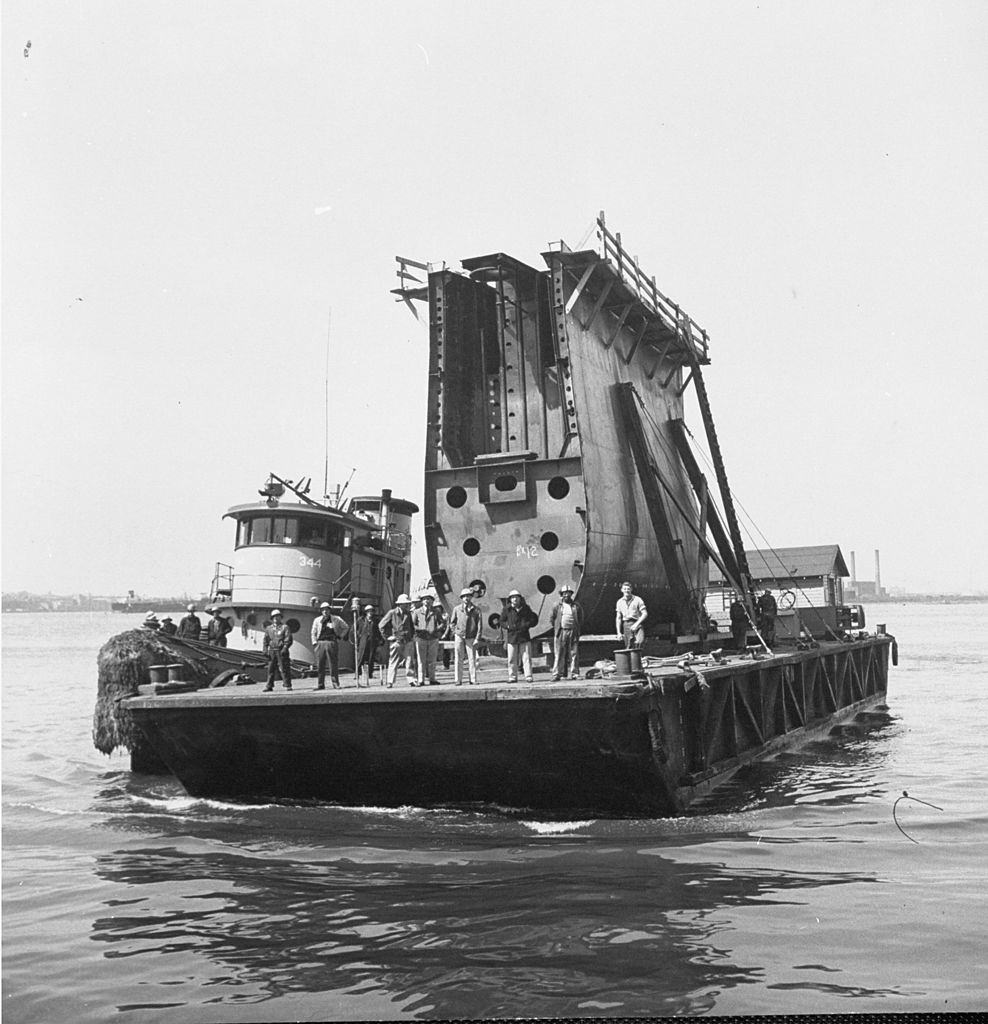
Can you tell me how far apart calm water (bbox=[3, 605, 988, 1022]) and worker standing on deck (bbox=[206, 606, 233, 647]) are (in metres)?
5.32

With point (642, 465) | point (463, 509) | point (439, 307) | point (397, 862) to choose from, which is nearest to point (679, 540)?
point (642, 465)

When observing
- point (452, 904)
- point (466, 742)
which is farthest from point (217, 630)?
point (452, 904)

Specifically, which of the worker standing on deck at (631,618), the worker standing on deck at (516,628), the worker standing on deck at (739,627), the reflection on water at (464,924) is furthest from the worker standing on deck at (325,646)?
the worker standing on deck at (739,627)

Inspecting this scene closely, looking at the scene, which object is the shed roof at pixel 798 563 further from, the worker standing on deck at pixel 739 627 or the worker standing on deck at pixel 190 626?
the worker standing on deck at pixel 190 626

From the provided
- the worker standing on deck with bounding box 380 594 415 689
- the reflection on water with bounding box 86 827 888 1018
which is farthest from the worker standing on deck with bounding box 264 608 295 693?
the reflection on water with bounding box 86 827 888 1018

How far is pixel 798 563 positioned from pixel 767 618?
18.3 meters

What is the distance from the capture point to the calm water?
6875 millimetres

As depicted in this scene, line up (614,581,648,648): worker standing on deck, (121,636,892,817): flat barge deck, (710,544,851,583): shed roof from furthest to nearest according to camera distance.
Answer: (710,544,851,583): shed roof < (614,581,648,648): worker standing on deck < (121,636,892,817): flat barge deck

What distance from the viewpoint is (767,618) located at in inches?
862

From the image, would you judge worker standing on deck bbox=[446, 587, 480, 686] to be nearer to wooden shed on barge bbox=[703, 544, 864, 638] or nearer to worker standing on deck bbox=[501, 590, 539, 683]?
worker standing on deck bbox=[501, 590, 539, 683]

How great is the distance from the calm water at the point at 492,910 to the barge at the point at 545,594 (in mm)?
660

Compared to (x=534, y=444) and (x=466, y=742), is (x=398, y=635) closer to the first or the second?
(x=466, y=742)

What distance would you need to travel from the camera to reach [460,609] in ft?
45.0

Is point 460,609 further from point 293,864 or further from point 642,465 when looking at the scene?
point 642,465
